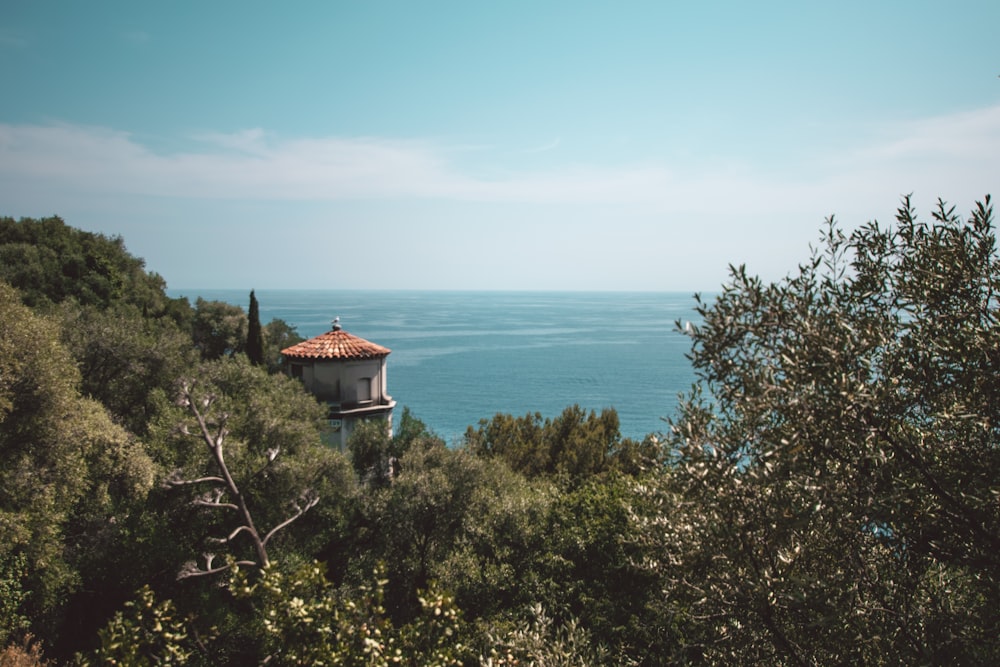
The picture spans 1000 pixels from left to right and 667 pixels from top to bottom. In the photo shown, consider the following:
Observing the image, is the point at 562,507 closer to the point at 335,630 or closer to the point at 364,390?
the point at 335,630

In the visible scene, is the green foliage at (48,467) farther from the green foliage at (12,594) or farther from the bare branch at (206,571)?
the bare branch at (206,571)

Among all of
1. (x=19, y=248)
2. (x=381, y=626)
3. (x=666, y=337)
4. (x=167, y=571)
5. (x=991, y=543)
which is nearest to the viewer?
(x=991, y=543)

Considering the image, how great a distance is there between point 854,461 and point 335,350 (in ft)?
76.9

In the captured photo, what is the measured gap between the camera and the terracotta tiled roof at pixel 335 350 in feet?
87.0

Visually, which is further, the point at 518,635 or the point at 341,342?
the point at 341,342

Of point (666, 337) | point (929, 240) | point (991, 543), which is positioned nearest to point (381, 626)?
point (991, 543)

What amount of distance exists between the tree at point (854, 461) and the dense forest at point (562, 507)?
0.03 metres

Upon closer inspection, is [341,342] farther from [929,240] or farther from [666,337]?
[666,337]

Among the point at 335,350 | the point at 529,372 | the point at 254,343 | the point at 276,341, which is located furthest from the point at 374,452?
the point at 529,372

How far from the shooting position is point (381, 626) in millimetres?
8305

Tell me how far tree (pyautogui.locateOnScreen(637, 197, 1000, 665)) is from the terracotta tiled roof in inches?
826

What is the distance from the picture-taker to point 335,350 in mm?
26766

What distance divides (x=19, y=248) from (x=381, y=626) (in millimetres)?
38427

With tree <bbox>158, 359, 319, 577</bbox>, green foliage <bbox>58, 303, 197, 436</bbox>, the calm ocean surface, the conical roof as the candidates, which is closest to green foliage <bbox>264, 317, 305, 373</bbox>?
the calm ocean surface
